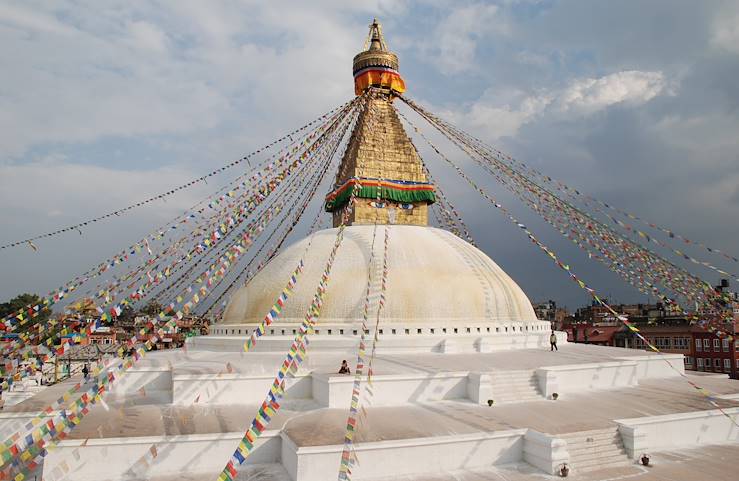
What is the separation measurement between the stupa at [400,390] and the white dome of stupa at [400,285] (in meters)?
0.04

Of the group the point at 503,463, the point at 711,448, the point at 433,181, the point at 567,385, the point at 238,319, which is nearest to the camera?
the point at 503,463

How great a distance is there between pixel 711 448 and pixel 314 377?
5968 mm

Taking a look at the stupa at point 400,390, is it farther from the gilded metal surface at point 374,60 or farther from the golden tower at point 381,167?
the gilded metal surface at point 374,60

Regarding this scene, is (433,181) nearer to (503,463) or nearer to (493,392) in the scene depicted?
(493,392)

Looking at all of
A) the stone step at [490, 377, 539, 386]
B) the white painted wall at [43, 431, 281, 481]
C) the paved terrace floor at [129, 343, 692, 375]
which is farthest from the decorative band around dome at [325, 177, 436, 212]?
the white painted wall at [43, 431, 281, 481]

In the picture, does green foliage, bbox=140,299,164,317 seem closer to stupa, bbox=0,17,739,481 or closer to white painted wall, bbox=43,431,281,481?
stupa, bbox=0,17,739,481

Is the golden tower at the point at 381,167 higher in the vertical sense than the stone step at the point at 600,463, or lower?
higher

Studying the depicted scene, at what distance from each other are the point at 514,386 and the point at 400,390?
193 cm

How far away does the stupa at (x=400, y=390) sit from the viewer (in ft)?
20.6

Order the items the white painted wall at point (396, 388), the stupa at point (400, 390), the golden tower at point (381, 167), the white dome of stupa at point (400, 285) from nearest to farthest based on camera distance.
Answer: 1. the stupa at point (400, 390)
2. the white painted wall at point (396, 388)
3. the white dome of stupa at point (400, 285)
4. the golden tower at point (381, 167)

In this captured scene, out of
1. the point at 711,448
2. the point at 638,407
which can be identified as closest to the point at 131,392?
the point at 638,407

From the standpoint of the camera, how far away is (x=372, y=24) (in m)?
15.8

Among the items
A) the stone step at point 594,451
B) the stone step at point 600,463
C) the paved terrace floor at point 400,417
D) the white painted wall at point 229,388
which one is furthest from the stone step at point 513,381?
the white painted wall at point 229,388

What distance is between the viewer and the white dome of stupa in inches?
430
